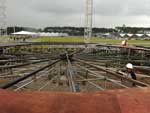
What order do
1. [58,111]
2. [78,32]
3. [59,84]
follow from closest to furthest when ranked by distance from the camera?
[58,111] < [59,84] < [78,32]

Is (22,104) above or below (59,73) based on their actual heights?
above

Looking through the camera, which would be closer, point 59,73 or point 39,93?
point 39,93

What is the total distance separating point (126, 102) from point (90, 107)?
321mm

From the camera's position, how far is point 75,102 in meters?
2.64

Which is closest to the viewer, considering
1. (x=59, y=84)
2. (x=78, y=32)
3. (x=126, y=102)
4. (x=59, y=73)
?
(x=126, y=102)

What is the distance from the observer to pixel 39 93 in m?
2.80

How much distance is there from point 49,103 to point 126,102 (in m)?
0.65

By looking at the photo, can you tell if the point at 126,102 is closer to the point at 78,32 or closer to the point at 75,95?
the point at 75,95

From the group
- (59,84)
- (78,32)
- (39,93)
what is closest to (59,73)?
(59,84)

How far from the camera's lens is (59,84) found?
13609 mm

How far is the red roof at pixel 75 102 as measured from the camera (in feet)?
8.23

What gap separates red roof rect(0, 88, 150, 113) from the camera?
2510 millimetres

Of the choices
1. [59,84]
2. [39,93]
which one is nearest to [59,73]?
[59,84]

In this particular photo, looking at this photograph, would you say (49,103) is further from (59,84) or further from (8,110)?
(59,84)
